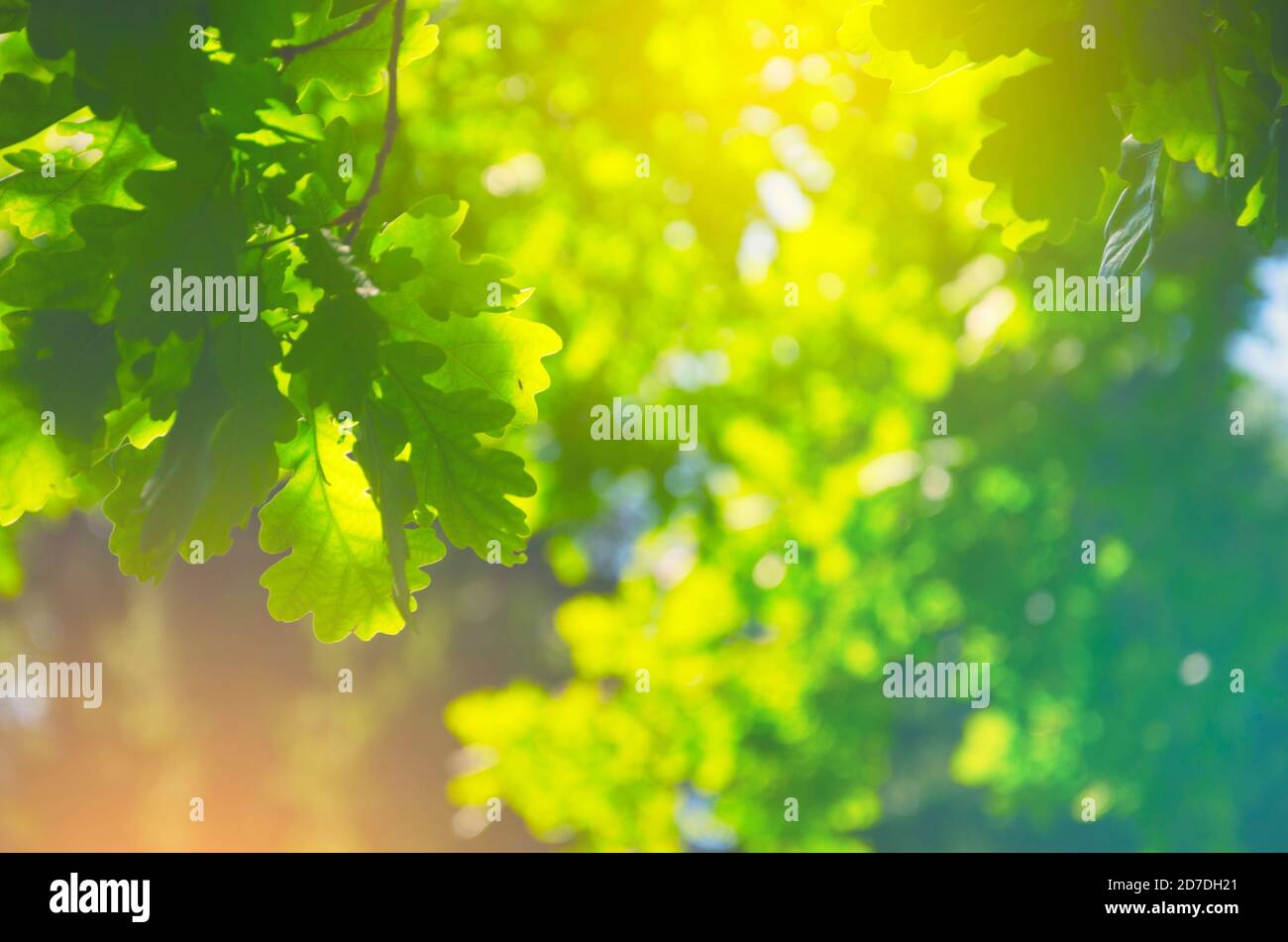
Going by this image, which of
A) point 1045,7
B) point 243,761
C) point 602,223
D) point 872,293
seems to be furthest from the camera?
point 243,761

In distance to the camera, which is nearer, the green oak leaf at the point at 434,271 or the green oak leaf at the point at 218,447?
the green oak leaf at the point at 218,447

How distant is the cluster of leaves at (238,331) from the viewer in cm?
147

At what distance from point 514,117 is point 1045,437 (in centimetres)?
471

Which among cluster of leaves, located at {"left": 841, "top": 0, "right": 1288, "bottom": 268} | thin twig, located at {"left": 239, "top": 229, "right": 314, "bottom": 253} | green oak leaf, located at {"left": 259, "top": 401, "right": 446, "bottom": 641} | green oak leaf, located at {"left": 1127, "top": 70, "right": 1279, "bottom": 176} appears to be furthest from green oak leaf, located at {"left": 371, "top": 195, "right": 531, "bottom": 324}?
green oak leaf, located at {"left": 1127, "top": 70, "right": 1279, "bottom": 176}

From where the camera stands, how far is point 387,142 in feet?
5.77

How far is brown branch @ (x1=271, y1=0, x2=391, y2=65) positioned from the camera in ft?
5.61

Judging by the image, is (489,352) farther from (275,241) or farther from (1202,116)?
(1202,116)

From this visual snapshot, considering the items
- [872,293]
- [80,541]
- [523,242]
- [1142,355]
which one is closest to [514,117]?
[523,242]

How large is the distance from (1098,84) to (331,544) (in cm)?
128

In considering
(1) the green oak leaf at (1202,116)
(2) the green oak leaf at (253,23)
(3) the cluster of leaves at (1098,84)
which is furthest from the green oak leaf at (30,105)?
(1) the green oak leaf at (1202,116)

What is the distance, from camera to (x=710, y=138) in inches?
288

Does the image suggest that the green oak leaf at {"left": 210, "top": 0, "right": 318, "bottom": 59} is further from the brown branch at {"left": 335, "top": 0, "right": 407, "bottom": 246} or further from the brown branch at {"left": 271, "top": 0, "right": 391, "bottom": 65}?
the brown branch at {"left": 335, "top": 0, "right": 407, "bottom": 246}

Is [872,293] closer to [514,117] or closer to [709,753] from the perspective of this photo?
[514,117]

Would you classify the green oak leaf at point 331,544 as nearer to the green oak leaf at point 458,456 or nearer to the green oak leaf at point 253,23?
the green oak leaf at point 458,456
